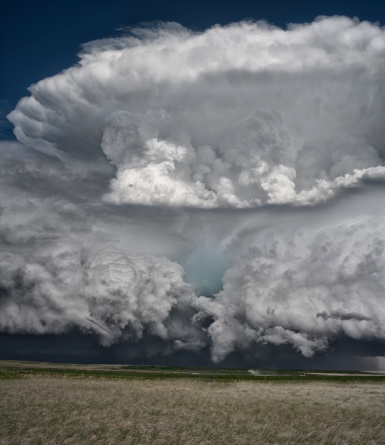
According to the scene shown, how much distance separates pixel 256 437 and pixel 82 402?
76.5 feet

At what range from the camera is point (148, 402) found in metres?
49.4

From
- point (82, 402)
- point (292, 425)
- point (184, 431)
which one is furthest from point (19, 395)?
point (292, 425)

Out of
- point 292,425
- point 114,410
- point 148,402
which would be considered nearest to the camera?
point 292,425

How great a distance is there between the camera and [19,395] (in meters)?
51.4

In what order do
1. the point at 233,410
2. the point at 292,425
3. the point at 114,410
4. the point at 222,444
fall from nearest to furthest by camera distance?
the point at 222,444 → the point at 292,425 → the point at 114,410 → the point at 233,410

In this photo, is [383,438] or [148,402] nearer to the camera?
[383,438]

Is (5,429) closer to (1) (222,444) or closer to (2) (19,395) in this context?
(1) (222,444)

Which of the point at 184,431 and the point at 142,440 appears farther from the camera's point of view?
the point at 184,431

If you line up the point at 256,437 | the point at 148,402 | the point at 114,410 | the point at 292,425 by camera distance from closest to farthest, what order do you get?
1. the point at 256,437
2. the point at 292,425
3. the point at 114,410
4. the point at 148,402

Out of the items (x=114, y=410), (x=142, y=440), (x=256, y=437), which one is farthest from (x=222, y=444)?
(x=114, y=410)

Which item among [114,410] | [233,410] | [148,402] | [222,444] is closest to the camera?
[222,444]

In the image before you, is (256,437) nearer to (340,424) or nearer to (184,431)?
(184,431)

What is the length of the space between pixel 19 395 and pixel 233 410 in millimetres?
24476

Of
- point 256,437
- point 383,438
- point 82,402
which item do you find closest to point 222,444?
point 256,437
